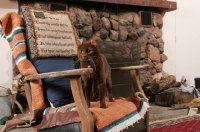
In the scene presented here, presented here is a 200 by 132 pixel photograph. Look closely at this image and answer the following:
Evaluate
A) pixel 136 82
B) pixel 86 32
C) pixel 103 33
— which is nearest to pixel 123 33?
pixel 103 33

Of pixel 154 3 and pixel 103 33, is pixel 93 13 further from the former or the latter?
pixel 154 3

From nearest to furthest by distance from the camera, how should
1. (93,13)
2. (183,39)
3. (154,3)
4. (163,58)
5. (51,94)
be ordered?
1. (51,94)
2. (93,13)
3. (154,3)
4. (163,58)
5. (183,39)

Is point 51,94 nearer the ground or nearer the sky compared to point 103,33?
nearer the ground

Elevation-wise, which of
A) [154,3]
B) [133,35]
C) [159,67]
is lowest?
[159,67]

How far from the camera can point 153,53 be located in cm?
360

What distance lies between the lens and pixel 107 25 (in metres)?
3.21

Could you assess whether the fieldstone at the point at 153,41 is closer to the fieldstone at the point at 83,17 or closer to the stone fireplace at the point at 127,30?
the stone fireplace at the point at 127,30

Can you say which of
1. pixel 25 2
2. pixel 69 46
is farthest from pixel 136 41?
pixel 69 46

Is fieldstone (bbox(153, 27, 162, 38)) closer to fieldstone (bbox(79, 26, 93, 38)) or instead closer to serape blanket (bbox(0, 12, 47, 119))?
fieldstone (bbox(79, 26, 93, 38))

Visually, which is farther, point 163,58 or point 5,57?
point 163,58

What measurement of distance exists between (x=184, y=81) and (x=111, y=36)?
50.2 inches

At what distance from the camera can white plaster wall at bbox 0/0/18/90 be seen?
2718 mm

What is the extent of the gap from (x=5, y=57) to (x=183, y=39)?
276cm

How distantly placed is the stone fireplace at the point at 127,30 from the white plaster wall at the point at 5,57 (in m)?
0.13
